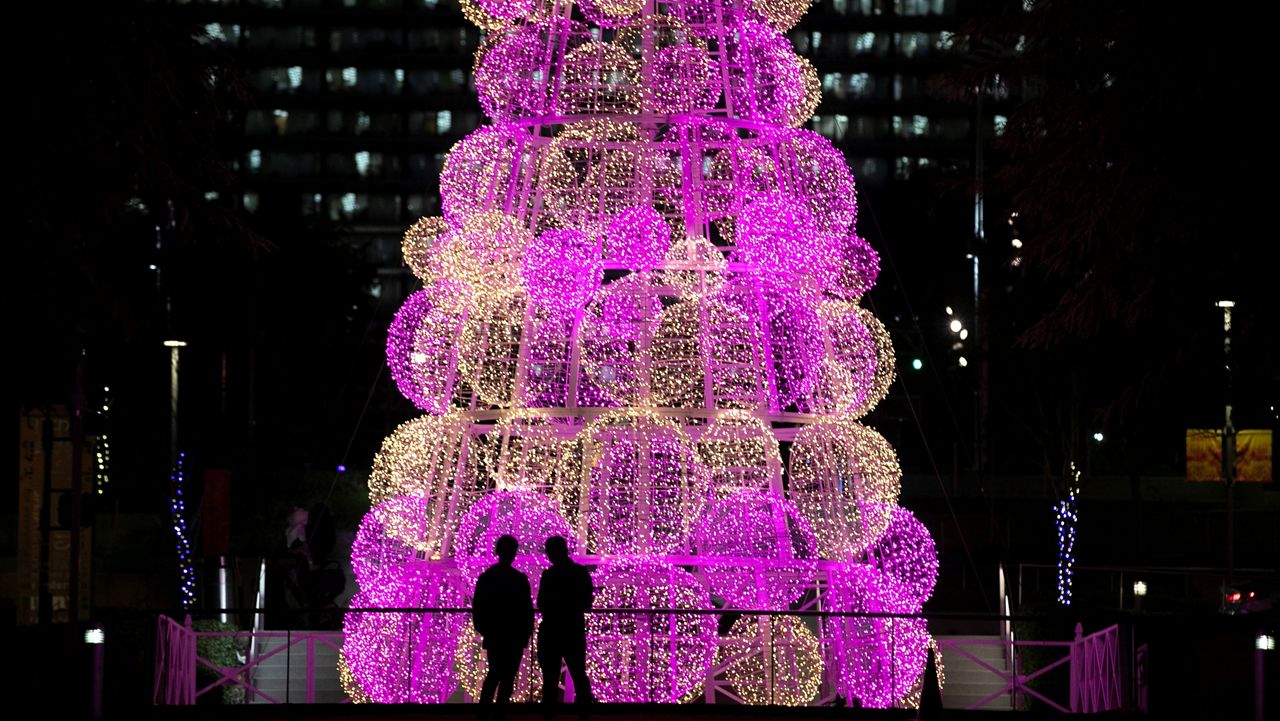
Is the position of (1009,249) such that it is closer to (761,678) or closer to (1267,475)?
(1267,475)

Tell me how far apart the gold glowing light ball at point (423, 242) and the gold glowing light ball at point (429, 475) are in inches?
48.9

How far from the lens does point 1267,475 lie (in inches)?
1528

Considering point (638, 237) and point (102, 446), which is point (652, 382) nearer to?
point (638, 237)

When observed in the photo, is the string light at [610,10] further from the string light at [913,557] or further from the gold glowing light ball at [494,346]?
the string light at [913,557]

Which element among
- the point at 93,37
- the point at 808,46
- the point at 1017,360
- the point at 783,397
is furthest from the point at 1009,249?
the point at 808,46

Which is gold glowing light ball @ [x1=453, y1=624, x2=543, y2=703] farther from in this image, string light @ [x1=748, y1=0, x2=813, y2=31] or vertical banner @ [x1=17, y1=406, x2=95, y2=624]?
vertical banner @ [x1=17, y1=406, x2=95, y2=624]

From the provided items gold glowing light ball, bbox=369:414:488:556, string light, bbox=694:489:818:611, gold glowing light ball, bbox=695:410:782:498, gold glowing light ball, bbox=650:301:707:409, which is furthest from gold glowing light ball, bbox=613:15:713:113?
string light, bbox=694:489:818:611

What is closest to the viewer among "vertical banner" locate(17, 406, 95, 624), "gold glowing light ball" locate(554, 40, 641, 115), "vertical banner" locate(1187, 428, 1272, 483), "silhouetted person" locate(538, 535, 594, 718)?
"silhouetted person" locate(538, 535, 594, 718)

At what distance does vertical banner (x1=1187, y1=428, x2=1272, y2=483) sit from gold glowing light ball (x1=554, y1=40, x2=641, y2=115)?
71.3ft

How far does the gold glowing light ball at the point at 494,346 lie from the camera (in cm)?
1527

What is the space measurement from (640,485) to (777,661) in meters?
1.72

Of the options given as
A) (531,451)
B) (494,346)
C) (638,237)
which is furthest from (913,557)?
(494,346)

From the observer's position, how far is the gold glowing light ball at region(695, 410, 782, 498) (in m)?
15.0

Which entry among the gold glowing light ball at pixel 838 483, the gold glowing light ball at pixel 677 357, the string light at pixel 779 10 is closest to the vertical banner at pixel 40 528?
the gold glowing light ball at pixel 677 357
